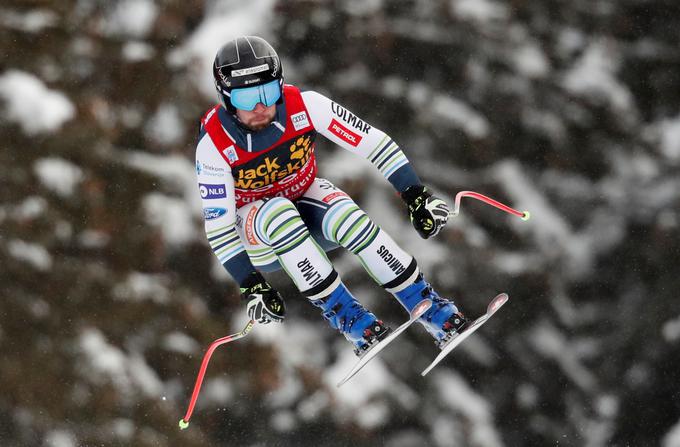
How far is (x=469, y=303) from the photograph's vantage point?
19.9 feet

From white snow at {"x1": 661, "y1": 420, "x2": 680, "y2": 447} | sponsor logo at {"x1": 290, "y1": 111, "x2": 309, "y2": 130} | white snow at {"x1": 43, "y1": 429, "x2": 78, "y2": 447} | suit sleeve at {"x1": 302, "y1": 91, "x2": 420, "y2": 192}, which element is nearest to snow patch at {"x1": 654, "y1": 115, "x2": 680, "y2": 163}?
white snow at {"x1": 661, "y1": 420, "x2": 680, "y2": 447}

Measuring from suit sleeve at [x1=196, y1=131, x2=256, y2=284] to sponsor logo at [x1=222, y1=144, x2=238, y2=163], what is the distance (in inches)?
1.1

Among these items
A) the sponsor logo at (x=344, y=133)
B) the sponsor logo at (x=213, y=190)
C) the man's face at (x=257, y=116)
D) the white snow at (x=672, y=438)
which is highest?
the man's face at (x=257, y=116)

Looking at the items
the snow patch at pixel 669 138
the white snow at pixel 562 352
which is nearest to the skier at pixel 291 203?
the white snow at pixel 562 352

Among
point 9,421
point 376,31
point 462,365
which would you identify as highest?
point 376,31

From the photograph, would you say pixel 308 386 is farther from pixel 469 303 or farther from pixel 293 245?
pixel 293 245

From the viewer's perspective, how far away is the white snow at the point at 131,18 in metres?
5.86

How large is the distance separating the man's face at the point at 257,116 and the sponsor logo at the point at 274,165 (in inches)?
5.3

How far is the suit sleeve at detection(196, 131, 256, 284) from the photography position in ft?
12.6

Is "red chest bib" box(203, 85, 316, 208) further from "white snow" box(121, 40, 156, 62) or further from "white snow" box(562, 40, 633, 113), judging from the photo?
"white snow" box(562, 40, 633, 113)

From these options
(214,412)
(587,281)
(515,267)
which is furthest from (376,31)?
(214,412)

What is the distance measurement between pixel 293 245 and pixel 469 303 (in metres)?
2.48

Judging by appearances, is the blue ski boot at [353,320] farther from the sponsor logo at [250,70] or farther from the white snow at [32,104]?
the white snow at [32,104]

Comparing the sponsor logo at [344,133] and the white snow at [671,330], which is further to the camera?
the white snow at [671,330]
